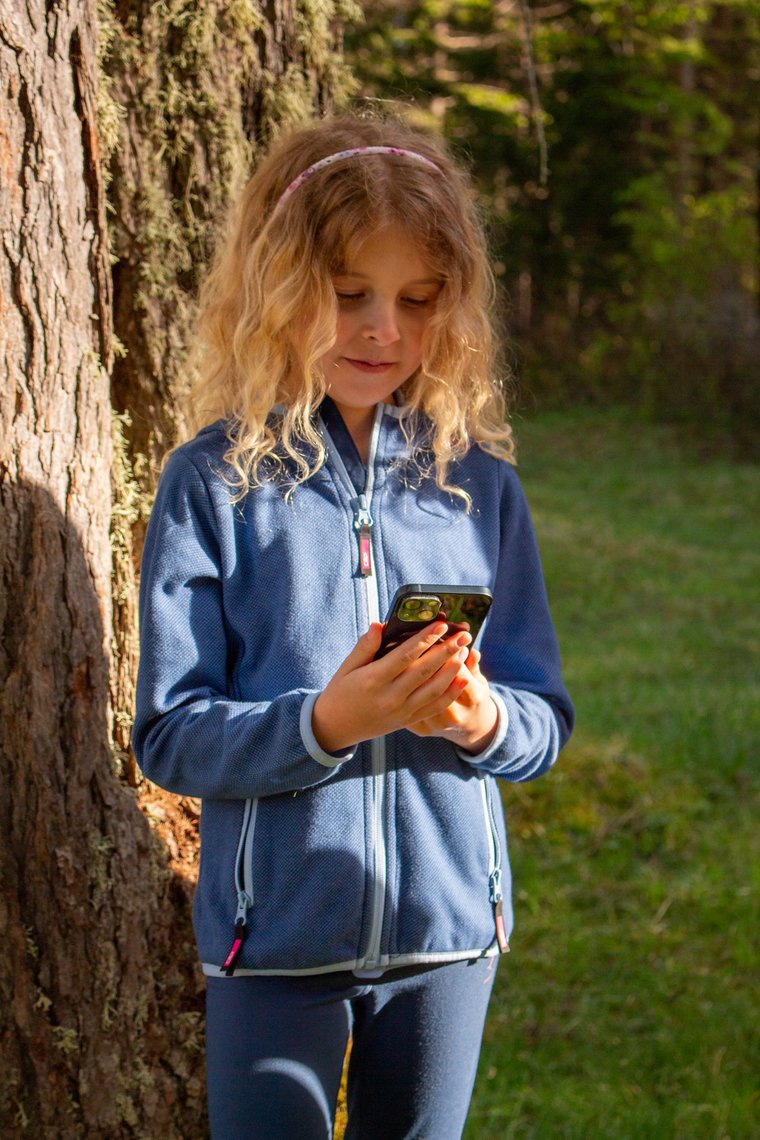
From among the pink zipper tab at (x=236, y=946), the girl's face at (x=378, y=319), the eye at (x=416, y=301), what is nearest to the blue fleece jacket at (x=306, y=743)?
the pink zipper tab at (x=236, y=946)

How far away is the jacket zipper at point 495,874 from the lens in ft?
5.68

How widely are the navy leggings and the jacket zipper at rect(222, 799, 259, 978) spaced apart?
0.21 feet

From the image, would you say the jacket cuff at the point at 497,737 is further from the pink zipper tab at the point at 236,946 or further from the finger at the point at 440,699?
the pink zipper tab at the point at 236,946

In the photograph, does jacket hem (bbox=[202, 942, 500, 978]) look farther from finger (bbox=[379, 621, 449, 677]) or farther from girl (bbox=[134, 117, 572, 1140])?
finger (bbox=[379, 621, 449, 677])

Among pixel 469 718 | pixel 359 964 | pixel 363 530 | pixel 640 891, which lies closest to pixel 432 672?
pixel 469 718

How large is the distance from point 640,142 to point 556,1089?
14.0 meters

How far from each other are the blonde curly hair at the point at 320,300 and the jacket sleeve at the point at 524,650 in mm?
138

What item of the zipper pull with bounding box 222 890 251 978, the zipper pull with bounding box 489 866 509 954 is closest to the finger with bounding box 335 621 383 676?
the zipper pull with bounding box 222 890 251 978

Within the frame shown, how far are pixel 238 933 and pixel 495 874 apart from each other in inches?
15.4

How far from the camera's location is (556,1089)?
9.77ft

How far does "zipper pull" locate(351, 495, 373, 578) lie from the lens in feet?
5.62

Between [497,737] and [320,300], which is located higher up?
[320,300]

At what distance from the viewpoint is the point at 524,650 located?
183 centimetres

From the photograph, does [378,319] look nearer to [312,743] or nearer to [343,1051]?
[312,743]
